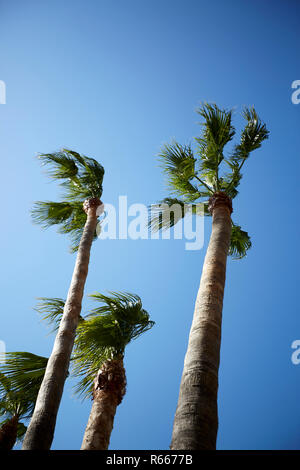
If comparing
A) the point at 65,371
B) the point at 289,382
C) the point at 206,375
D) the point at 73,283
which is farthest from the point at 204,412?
the point at 289,382

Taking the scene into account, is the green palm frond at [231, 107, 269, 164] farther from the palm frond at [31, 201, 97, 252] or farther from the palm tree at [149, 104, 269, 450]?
the palm frond at [31, 201, 97, 252]

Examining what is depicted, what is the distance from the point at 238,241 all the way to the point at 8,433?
7.24m

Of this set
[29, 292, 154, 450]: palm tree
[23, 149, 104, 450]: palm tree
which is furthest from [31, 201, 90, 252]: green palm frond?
[29, 292, 154, 450]: palm tree

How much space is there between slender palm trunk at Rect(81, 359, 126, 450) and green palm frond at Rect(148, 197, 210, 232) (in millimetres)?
3548

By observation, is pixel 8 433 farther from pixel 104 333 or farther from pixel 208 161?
pixel 208 161

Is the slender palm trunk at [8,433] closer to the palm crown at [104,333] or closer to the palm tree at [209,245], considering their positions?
the palm crown at [104,333]

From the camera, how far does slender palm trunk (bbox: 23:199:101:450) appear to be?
5.12 meters

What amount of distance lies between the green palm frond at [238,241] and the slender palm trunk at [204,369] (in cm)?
365

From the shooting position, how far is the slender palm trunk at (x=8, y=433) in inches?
279

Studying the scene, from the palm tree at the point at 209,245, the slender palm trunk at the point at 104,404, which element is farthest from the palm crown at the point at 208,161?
the slender palm trunk at the point at 104,404

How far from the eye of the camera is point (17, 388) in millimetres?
7043

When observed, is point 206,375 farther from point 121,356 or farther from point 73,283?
point 73,283

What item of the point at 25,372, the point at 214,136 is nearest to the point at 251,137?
the point at 214,136
